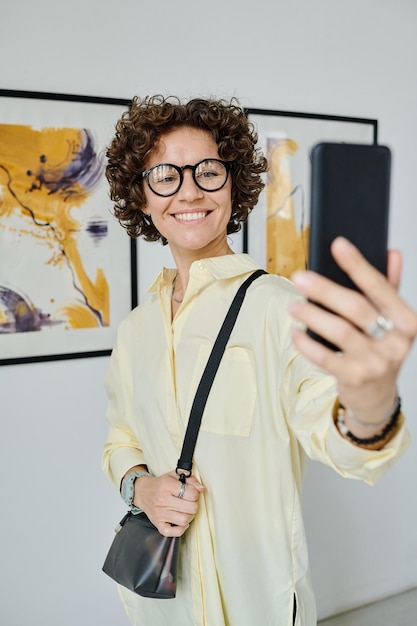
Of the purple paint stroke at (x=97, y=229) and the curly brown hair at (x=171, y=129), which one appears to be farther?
the purple paint stroke at (x=97, y=229)

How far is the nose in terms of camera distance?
1.22 metres

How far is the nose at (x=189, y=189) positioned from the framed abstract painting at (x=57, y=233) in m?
0.76

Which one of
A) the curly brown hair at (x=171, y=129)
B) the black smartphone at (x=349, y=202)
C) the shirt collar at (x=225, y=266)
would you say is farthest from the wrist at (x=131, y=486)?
the black smartphone at (x=349, y=202)


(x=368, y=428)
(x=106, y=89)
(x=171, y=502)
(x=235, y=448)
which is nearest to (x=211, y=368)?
(x=235, y=448)

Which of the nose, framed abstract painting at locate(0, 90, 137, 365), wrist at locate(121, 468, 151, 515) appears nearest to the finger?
the nose

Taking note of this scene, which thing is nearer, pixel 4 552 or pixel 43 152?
pixel 43 152

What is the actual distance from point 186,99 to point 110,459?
1248 mm

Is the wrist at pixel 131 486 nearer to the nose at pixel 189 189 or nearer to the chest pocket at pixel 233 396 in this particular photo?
the chest pocket at pixel 233 396

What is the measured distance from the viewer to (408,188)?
2.60 metres

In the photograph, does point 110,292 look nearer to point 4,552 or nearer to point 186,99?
point 186,99

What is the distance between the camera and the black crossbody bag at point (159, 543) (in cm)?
117

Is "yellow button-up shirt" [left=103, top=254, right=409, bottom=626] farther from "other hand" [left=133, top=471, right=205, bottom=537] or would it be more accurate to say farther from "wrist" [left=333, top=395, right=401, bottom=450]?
"wrist" [left=333, top=395, right=401, bottom=450]

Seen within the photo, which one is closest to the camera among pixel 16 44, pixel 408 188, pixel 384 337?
pixel 384 337

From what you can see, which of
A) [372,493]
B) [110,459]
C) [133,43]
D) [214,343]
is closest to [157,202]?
[214,343]
